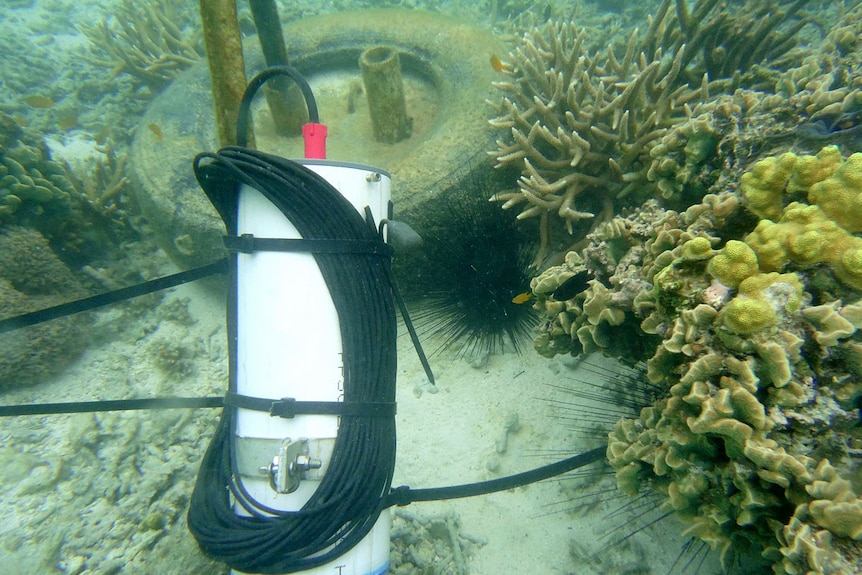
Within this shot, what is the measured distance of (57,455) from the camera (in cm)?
310

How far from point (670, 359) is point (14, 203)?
5.35m

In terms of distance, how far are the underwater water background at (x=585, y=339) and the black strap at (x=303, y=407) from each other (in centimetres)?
118

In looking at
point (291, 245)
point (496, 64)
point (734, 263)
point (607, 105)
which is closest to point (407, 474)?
point (291, 245)

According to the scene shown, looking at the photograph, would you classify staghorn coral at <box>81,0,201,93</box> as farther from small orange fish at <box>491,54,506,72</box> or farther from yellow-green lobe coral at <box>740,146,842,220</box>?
yellow-green lobe coral at <box>740,146,842,220</box>

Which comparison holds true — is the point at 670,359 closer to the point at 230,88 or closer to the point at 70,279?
the point at 230,88

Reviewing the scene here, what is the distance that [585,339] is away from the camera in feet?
7.53

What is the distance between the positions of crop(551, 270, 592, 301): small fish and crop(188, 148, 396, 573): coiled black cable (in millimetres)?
926

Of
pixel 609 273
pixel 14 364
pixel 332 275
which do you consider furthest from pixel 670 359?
pixel 14 364

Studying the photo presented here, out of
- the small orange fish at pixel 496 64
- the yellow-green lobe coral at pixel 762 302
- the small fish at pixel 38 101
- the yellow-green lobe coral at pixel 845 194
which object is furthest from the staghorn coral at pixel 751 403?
the small fish at pixel 38 101

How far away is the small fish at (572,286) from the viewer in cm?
222

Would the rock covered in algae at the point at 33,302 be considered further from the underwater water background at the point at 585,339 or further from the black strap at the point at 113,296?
the black strap at the point at 113,296

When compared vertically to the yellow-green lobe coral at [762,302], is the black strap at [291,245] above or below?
above

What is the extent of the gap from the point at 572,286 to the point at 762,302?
2.95 ft

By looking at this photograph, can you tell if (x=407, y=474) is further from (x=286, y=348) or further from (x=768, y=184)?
(x=768, y=184)
